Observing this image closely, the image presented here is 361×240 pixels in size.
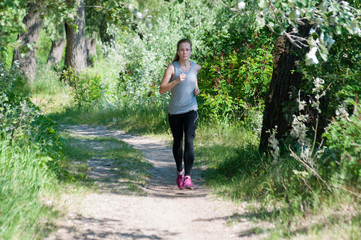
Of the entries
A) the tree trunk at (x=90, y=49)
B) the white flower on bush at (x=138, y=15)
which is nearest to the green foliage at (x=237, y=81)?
the white flower on bush at (x=138, y=15)

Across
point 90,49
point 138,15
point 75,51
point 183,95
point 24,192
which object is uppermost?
point 138,15

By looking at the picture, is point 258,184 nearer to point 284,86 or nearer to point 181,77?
point 284,86

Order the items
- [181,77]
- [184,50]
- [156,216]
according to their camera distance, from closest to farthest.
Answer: [156,216] → [181,77] → [184,50]

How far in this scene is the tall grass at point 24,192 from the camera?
401cm

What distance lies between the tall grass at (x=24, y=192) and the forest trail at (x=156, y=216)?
0.73 feet

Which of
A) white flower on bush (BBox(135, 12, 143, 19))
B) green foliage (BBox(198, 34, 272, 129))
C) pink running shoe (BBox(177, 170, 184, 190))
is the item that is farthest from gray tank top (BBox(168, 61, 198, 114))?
green foliage (BBox(198, 34, 272, 129))

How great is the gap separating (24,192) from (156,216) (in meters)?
1.48

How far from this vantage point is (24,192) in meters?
4.71

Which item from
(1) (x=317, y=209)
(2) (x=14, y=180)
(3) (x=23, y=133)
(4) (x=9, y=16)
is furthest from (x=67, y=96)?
(1) (x=317, y=209)

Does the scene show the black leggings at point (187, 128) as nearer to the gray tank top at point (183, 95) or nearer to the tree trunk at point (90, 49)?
the gray tank top at point (183, 95)

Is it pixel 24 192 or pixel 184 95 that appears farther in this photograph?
pixel 184 95

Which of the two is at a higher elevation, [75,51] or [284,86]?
[284,86]

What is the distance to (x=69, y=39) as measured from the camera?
18812 mm

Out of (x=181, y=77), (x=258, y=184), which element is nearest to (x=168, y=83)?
(x=181, y=77)
